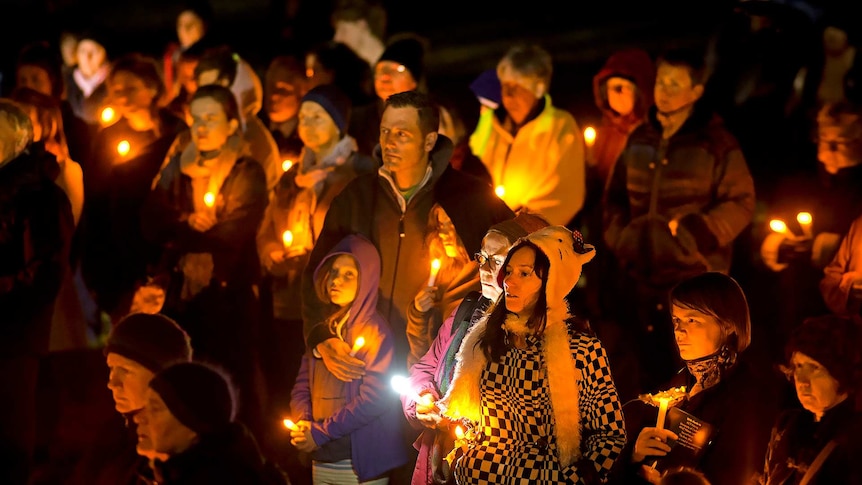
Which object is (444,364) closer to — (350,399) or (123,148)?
(350,399)

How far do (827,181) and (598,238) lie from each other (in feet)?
4.56

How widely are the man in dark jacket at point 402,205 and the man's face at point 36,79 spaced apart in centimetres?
349

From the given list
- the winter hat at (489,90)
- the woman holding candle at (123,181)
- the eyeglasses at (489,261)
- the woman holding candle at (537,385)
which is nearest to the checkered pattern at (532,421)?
the woman holding candle at (537,385)

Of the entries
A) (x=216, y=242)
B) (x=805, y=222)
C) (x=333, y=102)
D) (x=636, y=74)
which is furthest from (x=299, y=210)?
(x=805, y=222)

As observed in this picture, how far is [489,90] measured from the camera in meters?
8.67

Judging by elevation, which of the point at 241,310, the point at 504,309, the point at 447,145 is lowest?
the point at 241,310

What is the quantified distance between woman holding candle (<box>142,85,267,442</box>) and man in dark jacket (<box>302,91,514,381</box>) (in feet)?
3.55

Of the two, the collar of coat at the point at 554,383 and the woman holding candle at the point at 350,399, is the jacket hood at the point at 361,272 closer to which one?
the woman holding candle at the point at 350,399

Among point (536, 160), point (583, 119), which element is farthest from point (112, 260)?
point (583, 119)

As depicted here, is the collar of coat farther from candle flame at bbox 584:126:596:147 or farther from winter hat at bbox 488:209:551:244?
candle flame at bbox 584:126:596:147

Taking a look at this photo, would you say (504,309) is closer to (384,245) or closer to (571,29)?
(384,245)

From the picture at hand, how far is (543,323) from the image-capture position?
16.9 feet

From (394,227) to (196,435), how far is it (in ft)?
6.17

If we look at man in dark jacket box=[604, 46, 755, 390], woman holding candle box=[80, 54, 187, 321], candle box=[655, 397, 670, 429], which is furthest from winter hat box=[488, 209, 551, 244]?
woman holding candle box=[80, 54, 187, 321]
